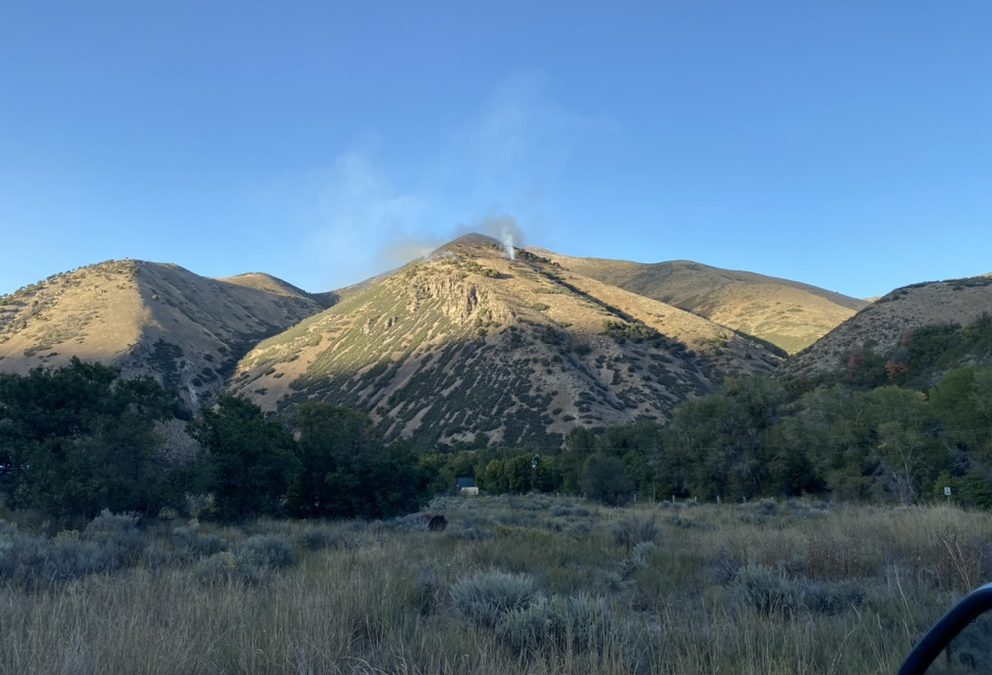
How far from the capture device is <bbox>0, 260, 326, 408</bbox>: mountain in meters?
81.9

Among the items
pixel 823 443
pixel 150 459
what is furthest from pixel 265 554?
pixel 823 443

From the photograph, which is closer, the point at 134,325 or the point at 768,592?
the point at 768,592

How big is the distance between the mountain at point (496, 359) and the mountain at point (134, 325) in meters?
9.53

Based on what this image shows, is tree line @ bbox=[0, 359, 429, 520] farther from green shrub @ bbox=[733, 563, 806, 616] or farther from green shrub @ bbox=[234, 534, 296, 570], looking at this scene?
green shrub @ bbox=[733, 563, 806, 616]

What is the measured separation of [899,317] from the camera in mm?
69188

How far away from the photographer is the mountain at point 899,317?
2576 inches

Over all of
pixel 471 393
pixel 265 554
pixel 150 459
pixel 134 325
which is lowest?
pixel 265 554

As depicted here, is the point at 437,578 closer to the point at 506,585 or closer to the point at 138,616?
the point at 506,585

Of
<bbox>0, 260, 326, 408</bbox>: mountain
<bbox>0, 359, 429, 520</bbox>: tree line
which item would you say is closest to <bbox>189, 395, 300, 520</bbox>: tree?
<bbox>0, 359, 429, 520</bbox>: tree line

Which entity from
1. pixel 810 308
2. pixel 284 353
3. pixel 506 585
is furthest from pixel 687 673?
pixel 810 308

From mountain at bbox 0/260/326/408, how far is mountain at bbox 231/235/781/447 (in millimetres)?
9527

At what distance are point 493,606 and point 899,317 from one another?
3147 inches

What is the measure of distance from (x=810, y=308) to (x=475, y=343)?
100 meters

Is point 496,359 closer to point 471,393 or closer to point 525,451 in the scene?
point 471,393
